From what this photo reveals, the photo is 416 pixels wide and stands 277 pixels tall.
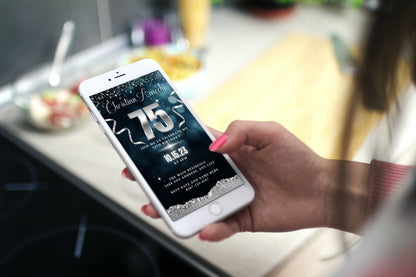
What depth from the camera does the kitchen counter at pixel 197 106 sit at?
456 mm

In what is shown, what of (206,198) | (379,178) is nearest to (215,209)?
(206,198)

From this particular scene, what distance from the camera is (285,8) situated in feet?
3.21

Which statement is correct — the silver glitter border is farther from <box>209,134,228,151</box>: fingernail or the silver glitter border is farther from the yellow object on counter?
the yellow object on counter

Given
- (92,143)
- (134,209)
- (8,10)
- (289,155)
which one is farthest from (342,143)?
(8,10)

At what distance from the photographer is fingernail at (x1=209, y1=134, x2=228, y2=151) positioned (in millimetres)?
424

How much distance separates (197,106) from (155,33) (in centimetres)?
26

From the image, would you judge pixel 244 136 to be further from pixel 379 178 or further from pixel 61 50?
pixel 61 50

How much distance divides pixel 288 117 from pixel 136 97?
30 centimetres

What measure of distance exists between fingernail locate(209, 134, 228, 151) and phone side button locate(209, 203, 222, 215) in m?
0.06

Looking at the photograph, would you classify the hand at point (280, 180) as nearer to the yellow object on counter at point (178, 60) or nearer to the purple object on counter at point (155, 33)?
the yellow object on counter at point (178, 60)

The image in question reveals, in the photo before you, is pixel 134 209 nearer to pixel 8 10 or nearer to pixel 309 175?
pixel 309 175

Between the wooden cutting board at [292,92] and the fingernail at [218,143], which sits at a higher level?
the fingernail at [218,143]

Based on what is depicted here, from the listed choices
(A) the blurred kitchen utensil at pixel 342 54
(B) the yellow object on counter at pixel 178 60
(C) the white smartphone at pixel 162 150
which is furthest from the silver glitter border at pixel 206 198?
(A) the blurred kitchen utensil at pixel 342 54

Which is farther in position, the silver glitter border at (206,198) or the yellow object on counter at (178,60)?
the yellow object on counter at (178,60)
